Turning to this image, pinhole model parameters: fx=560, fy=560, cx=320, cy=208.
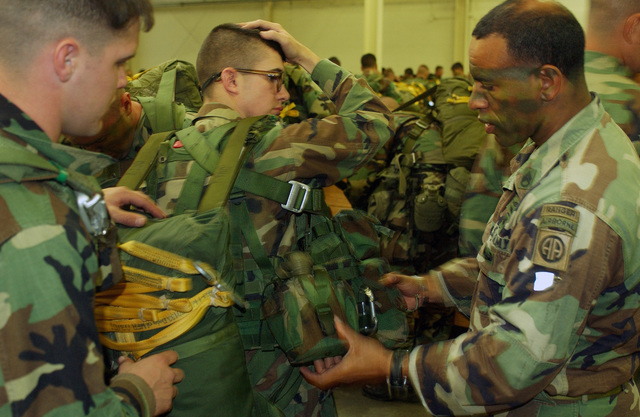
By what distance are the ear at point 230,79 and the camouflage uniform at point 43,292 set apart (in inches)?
48.6

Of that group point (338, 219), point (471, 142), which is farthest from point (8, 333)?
point (471, 142)

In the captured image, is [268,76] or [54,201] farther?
[268,76]

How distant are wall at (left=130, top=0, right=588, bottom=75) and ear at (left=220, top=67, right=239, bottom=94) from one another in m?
14.9

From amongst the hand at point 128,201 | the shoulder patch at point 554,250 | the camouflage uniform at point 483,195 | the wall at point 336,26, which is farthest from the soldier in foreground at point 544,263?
the wall at point 336,26

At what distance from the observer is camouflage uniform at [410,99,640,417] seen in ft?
4.28

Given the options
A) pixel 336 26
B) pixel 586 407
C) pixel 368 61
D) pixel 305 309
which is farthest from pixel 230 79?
pixel 336 26

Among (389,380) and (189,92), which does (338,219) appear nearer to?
(389,380)


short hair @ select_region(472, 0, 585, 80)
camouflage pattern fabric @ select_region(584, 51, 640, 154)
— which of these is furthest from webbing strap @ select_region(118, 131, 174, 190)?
camouflage pattern fabric @ select_region(584, 51, 640, 154)

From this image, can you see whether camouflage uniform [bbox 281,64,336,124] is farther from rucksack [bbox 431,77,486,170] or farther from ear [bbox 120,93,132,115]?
ear [bbox 120,93,132,115]

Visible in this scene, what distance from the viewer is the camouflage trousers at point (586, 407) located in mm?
1479

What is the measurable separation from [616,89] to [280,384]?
1.63m

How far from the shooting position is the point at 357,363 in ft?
5.38

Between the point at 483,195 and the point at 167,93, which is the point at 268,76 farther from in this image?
the point at 483,195

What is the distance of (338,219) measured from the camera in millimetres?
2209
